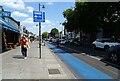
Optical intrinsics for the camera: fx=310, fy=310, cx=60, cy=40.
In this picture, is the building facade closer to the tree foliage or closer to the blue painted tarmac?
the blue painted tarmac

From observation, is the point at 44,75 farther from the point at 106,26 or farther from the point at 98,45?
the point at 106,26

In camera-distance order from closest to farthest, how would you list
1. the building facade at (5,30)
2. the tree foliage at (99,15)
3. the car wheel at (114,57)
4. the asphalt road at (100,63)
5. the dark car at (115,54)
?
the asphalt road at (100,63) < the dark car at (115,54) < the car wheel at (114,57) < the building facade at (5,30) < the tree foliage at (99,15)

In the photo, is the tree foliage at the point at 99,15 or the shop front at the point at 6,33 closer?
the shop front at the point at 6,33

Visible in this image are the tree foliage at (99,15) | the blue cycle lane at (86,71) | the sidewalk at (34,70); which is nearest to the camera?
the sidewalk at (34,70)

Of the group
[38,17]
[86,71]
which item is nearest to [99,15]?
[38,17]

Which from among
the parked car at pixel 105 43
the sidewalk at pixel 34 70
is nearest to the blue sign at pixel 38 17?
the sidewalk at pixel 34 70

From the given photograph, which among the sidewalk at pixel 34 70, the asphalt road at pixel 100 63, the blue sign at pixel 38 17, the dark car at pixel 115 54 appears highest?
the blue sign at pixel 38 17

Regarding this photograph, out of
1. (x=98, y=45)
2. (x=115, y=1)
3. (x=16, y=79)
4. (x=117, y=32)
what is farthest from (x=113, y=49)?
(x=117, y=32)

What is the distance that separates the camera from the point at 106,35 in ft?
220

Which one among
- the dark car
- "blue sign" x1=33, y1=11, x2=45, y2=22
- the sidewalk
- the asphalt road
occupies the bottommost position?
the asphalt road

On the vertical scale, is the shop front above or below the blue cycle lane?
above

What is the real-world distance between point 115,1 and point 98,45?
7003mm

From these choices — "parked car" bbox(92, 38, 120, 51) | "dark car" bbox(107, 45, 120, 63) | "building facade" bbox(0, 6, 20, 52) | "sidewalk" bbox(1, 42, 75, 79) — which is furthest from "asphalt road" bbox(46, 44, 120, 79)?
"building facade" bbox(0, 6, 20, 52)

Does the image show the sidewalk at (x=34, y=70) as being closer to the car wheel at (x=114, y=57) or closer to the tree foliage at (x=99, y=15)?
the car wheel at (x=114, y=57)
